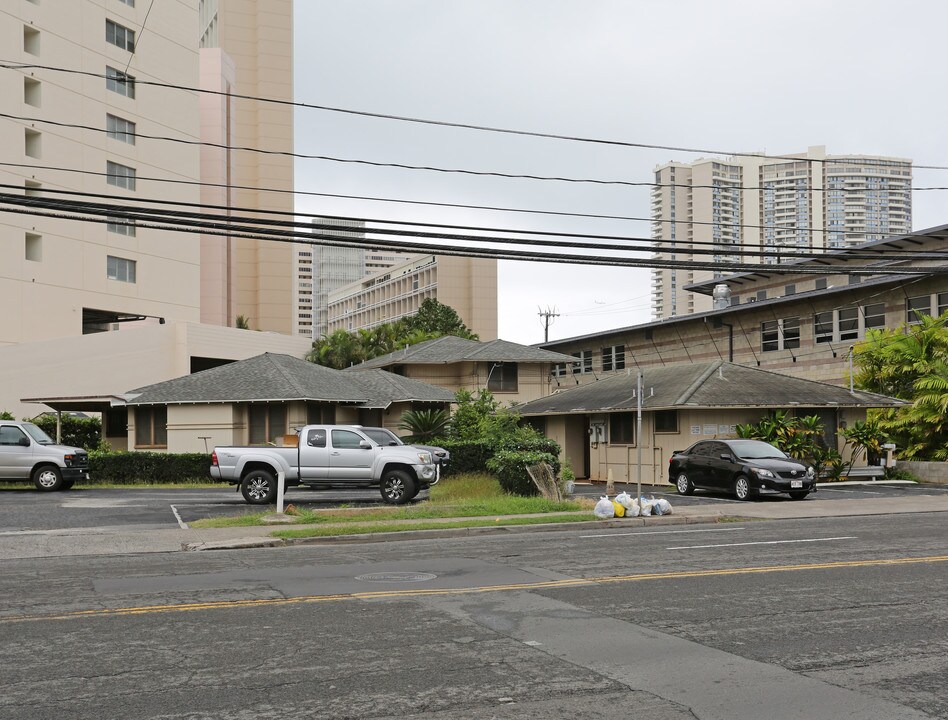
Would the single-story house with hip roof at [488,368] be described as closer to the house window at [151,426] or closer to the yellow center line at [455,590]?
the house window at [151,426]

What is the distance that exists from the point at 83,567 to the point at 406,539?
577cm

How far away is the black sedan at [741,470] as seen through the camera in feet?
84.1

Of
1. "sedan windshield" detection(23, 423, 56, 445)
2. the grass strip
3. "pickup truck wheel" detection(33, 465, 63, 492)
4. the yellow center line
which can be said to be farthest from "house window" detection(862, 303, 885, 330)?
"sedan windshield" detection(23, 423, 56, 445)

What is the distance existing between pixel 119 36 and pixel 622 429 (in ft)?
156

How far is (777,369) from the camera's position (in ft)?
160

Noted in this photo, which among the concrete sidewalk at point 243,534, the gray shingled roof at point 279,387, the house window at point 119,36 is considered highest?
the house window at point 119,36

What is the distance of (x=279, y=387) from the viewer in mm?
36688

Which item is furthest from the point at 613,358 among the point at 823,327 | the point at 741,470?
the point at 741,470

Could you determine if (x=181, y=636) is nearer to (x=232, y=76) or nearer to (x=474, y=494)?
(x=474, y=494)

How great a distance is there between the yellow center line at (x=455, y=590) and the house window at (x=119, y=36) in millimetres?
61360

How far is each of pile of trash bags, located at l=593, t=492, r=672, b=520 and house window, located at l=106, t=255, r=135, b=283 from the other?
5006 cm

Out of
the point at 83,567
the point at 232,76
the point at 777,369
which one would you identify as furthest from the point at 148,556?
the point at 232,76

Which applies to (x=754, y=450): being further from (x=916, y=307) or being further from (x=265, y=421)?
(x=916, y=307)

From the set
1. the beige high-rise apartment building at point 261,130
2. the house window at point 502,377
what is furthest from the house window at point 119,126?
the beige high-rise apartment building at point 261,130
